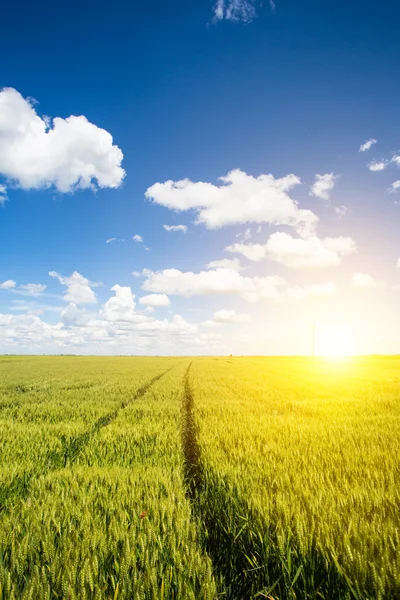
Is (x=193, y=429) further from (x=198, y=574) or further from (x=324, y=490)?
(x=198, y=574)

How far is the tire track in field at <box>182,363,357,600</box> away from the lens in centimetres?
233

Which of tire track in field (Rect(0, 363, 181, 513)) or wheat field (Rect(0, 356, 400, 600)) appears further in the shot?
tire track in field (Rect(0, 363, 181, 513))

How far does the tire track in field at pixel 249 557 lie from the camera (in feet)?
7.64

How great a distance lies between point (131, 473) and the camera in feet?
14.6

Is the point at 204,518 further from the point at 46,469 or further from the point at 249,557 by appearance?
the point at 46,469

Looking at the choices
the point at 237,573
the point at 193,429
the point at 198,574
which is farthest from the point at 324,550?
the point at 193,429

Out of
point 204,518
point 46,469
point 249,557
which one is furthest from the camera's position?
point 46,469

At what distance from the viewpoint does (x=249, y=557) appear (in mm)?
2832

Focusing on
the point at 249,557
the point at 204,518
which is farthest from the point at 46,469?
the point at 249,557

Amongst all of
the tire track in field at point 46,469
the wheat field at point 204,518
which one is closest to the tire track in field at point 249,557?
the wheat field at point 204,518

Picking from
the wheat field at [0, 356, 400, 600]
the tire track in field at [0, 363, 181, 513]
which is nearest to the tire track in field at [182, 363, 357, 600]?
the wheat field at [0, 356, 400, 600]

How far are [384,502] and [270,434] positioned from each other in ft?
11.0

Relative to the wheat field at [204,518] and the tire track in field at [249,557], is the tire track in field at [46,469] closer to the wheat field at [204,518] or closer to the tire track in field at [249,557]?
the wheat field at [204,518]

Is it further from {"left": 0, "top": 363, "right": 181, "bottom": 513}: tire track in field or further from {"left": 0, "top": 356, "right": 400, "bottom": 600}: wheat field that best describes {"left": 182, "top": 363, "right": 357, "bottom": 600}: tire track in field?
{"left": 0, "top": 363, "right": 181, "bottom": 513}: tire track in field
